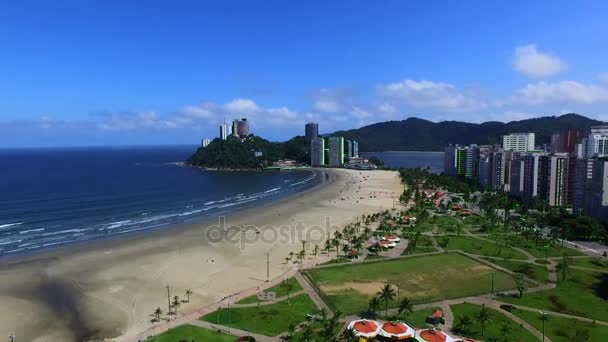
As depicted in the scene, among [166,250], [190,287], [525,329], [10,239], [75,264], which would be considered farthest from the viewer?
[10,239]

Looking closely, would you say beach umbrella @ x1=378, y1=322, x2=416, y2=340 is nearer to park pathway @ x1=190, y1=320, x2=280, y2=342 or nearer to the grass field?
the grass field

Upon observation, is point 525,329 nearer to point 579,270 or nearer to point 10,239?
point 579,270

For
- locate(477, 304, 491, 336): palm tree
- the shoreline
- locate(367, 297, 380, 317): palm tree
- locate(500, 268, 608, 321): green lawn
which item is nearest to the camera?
locate(477, 304, 491, 336): palm tree

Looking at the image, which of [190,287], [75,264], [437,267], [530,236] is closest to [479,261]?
[437,267]

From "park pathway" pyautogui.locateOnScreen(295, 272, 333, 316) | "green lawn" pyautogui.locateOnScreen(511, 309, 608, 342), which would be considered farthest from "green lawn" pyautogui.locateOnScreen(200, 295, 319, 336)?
"green lawn" pyautogui.locateOnScreen(511, 309, 608, 342)

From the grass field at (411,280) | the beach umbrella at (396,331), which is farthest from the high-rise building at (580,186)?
the beach umbrella at (396,331)

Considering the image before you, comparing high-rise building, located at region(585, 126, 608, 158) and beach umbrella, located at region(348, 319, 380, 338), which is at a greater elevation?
high-rise building, located at region(585, 126, 608, 158)

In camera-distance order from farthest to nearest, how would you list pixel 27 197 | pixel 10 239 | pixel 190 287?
pixel 27 197 < pixel 10 239 < pixel 190 287
